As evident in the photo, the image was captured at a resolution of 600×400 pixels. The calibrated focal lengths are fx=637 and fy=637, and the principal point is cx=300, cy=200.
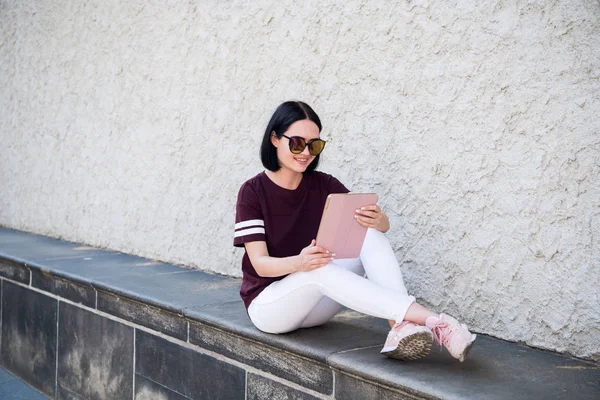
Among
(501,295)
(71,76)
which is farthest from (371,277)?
(71,76)

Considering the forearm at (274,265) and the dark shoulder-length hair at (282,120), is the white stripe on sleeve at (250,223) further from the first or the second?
the dark shoulder-length hair at (282,120)

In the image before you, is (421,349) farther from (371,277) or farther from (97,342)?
(97,342)

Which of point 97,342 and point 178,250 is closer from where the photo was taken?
point 97,342

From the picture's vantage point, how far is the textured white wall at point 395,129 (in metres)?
2.36

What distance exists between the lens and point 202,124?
4.05 m

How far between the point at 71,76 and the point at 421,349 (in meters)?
4.20

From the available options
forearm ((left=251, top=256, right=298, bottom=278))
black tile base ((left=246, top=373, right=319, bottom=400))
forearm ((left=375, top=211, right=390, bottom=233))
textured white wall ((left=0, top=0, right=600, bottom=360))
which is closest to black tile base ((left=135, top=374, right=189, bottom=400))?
black tile base ((left=246, top=373, right=319, bottom=400))

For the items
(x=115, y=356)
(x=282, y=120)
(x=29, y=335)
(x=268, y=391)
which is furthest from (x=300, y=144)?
(x=29, y=335)

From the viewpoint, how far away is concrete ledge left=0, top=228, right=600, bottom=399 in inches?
81.6

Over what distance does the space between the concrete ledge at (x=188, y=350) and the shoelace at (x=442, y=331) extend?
0.10 metres

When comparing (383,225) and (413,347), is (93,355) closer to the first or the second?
(383,225)

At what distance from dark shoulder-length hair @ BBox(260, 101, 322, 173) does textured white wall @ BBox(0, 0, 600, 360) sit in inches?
20.9

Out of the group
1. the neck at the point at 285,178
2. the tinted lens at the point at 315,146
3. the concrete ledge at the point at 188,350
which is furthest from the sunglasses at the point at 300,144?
the concrete ledge at the point at 188,350

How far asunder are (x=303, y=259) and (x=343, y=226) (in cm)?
19
